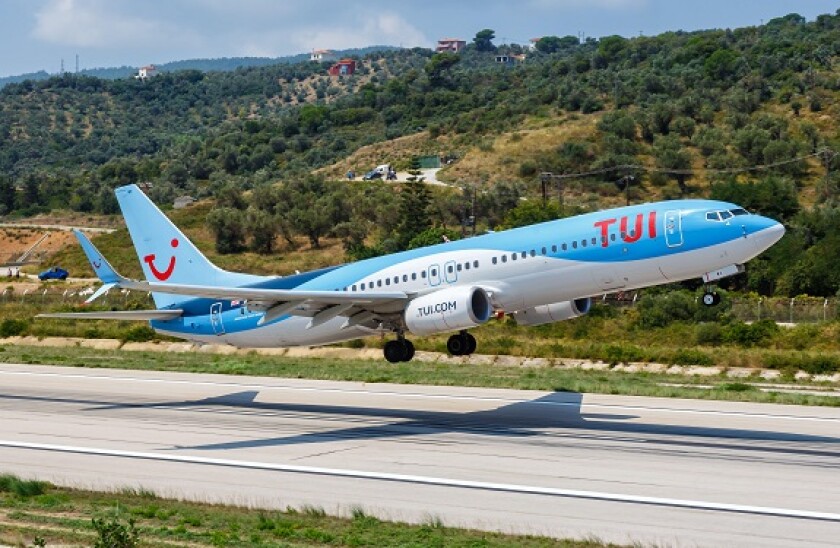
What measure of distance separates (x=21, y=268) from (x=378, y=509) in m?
110

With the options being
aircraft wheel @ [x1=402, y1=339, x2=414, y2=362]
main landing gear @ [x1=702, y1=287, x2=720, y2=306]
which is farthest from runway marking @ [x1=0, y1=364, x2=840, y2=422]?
main landing gear @ [x1=702, y1=287, x2=720, y2=306]

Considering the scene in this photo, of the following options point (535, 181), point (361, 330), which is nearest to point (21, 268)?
point (535, 181)

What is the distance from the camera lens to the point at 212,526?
2266 cm

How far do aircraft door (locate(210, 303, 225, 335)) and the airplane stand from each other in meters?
0.54

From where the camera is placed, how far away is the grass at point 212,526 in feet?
69.4

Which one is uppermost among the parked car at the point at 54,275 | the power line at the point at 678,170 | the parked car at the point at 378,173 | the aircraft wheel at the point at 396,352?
the parked car at the point at 378,173

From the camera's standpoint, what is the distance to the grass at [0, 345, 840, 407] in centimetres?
4269

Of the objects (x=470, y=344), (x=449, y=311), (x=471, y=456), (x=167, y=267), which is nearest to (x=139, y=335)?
(x=167, y=267)

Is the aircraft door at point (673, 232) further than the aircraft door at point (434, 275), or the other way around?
the aircraft door at point (434, 275)

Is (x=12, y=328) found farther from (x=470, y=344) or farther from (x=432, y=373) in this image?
(x=470, y=344)

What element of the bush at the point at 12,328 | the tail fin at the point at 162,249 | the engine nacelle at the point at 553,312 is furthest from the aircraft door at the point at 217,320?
the bush at the point at 12,328

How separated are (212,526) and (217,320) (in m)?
21.7

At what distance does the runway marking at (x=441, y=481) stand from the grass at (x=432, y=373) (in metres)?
16.7

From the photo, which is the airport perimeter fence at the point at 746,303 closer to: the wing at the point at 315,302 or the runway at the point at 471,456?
the runway at the point at 471,456
